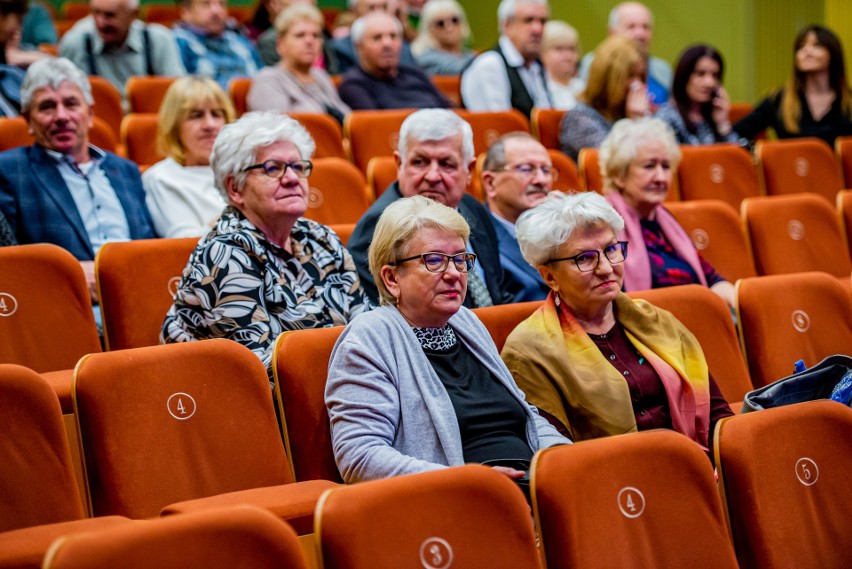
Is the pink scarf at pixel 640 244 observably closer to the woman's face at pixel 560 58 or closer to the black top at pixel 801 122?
the black top at pixel 801 122

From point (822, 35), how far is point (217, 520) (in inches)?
150

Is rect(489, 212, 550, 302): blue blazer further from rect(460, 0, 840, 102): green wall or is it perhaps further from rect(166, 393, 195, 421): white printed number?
rect(460, 0, 840, 102): green wall

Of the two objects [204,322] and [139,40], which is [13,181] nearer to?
[204,322]

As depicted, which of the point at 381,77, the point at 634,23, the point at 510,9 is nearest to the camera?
the point at 381,77

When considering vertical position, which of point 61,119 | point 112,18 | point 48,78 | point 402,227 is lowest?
point 402,227

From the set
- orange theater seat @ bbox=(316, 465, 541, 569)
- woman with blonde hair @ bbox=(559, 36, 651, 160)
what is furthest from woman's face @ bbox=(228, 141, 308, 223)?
woman with blonde hair @ bbox=(559, 36, 651, 160)

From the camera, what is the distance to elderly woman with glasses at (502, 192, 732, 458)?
6.72 feet

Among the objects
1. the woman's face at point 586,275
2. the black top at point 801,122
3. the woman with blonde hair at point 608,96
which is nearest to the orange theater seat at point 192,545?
the woman's face at point 586,275

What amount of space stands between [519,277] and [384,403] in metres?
0.92

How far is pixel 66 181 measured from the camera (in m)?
2.78

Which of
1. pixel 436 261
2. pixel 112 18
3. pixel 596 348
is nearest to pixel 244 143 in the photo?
pixel 436 261

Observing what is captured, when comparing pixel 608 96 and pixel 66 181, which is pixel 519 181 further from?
pixel 608 96

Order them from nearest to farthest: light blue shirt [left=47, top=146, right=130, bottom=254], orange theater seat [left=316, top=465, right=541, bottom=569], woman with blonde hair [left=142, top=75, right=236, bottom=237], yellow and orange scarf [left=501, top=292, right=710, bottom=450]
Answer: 1. orange theater seat [left=316, top=465, right=541, bottom=569]
2. yellow and orange scarf [left=501, top=292, right=710, bottom=450]
3. light blue shirt [left=47, top=146, right=130, bottom=254]
4. woman with blonde hair [left=142, top=75, right=236, bottom=237]

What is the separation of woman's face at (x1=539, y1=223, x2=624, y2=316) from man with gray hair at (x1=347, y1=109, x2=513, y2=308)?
16.1 inches
